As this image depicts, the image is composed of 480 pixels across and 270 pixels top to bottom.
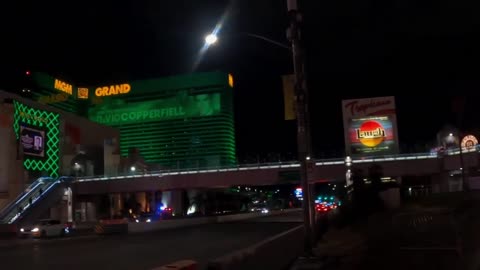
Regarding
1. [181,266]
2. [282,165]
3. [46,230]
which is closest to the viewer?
[181,266]

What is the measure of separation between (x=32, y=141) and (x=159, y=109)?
84035 millimetres

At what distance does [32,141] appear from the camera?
71.2m

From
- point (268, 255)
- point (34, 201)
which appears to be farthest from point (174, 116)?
point (268, 255)

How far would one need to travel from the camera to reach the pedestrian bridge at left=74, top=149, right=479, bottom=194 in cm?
6191

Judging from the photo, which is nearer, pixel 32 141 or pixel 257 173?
pixel 257 173

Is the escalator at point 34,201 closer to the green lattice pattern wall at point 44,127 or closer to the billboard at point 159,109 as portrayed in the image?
the green lattice pattern wall at point 44,127

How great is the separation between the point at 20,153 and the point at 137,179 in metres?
13.6

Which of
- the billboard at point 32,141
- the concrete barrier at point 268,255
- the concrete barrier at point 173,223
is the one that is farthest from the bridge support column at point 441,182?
the billboard at point 32,141

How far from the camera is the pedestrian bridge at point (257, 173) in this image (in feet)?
203

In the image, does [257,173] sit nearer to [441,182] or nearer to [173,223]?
[173,223]

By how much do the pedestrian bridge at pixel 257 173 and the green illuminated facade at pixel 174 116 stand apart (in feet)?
237

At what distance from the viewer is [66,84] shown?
15150cm

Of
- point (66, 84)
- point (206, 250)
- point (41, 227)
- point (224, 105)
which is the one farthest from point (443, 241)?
point (66, 84)

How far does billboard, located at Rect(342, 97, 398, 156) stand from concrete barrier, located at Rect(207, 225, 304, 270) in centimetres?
2707
